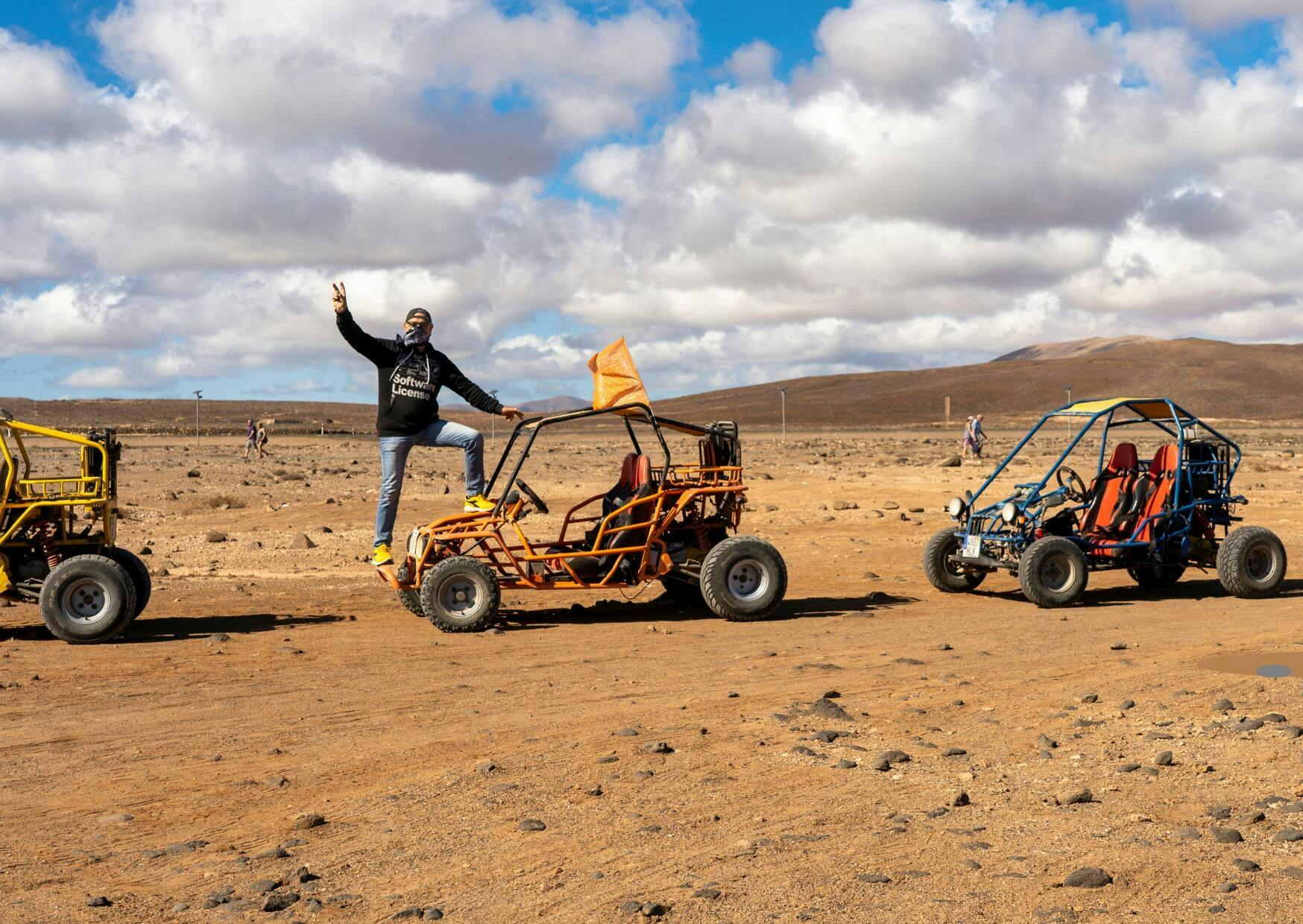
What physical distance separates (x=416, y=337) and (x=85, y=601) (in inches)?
135

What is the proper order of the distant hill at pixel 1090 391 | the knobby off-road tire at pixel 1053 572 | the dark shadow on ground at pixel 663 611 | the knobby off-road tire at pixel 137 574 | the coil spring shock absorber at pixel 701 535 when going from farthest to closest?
the distant hill at pixel 1090 391 → the knobby off-road tire at pixel 1053 572 → the coil spring shock absorber at pixel 701 535 → the dark shadow on ground at pixel 663 611 → the knobby off-road tire at pixel 137 574

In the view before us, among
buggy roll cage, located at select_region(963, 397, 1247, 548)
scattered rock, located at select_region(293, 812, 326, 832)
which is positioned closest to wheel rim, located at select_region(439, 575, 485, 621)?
scattered rock, located at select_region(293, 812, 326, 832)

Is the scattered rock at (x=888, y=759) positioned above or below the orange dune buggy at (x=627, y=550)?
below

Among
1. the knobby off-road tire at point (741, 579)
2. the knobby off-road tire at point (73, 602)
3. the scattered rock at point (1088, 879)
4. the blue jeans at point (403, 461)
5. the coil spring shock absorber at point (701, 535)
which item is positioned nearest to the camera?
the scattered rock at point (1088, 879)

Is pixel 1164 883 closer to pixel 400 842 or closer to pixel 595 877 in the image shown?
pixel 595 877

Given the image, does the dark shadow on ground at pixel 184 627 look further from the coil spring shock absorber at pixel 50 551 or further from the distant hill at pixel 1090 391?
the distant hill at pixel 1090 391

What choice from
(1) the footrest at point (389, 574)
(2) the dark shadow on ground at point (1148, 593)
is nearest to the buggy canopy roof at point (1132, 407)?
(2) the dark shadow on ground at point (1148, 593)

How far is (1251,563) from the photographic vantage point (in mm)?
13422

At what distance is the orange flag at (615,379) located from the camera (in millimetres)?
11547

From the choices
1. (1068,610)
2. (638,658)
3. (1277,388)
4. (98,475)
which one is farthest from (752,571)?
(1277,388)

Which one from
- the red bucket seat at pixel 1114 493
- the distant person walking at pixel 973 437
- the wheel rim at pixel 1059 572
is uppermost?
the distant person walking at pixel 973 437

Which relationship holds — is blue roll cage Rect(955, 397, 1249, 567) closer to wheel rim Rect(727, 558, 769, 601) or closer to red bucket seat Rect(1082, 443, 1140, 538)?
red bucket seat Rect(1082, 443, 1140, 538)

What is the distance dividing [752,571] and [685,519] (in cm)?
89

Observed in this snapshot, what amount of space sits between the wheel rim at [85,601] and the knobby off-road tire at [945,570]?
25.7 ft
